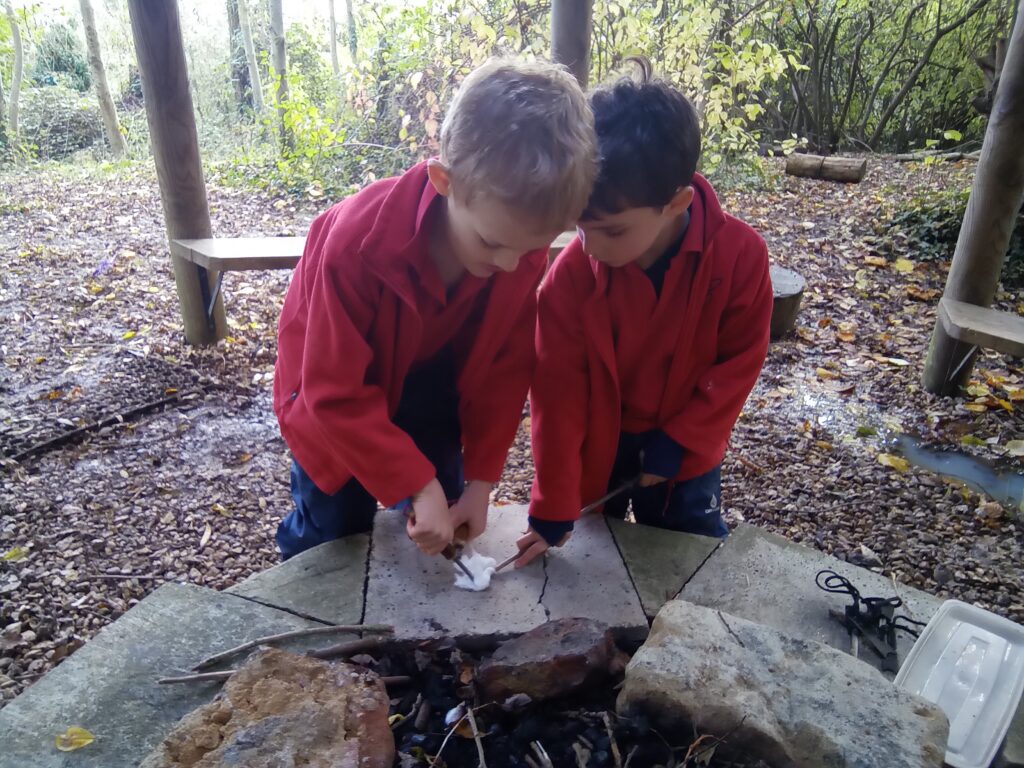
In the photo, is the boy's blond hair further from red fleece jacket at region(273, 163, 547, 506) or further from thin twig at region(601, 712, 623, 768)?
thin twig at region(601, 712, 623, 768)

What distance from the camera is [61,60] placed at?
14477mm

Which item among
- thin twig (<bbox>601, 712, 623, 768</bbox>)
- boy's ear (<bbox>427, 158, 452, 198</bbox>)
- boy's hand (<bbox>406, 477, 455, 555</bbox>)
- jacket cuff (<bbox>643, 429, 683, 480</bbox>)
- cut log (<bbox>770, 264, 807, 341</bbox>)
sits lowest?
cut log (<bbox>770, 264, 807, 341</bbox>)

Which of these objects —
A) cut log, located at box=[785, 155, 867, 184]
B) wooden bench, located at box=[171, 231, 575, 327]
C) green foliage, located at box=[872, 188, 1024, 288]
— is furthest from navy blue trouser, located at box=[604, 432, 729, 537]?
cut log, located at box=[785, 155, 867, 184]

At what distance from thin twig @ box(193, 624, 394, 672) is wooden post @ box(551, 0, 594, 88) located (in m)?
2.99

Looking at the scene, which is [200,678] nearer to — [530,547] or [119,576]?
[530,547]

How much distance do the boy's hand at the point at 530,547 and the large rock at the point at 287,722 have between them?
539mm

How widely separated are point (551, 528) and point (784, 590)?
59 centimetres

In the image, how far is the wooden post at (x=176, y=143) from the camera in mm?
3850

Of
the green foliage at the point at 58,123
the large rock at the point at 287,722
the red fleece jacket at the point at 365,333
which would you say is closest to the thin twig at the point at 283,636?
the large rock at the point at 287,722

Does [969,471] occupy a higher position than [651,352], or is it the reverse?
[651,352]

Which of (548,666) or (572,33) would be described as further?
(572,33)

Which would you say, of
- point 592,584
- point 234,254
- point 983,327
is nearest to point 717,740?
point 592,584

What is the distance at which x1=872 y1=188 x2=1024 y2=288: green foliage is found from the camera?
552 cm

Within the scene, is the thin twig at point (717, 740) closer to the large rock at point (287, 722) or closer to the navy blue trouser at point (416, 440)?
the large rock at point (287, 722)
